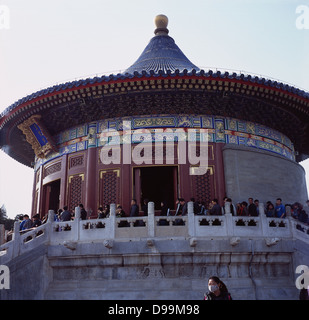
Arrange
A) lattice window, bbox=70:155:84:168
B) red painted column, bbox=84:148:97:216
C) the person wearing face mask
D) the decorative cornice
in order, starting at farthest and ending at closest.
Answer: the decorative cornice < lattice window, bbox=70:155:84:168 < red painted column, bbox=84:148:97:216 < the person wearing face mask

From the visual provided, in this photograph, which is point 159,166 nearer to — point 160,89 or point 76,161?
point 160,89

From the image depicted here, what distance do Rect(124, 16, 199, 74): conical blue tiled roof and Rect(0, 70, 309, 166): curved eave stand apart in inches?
161

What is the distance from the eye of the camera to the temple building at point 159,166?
11.2m

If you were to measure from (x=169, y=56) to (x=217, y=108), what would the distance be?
5.76 meters

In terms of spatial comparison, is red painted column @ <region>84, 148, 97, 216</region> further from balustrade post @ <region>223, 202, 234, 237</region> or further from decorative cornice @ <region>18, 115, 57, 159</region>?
balustrade post @ <region>223, 202, 234, 237</region>

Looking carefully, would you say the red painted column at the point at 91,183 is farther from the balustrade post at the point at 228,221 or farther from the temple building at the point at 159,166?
the balustrade post at the point at 228,221

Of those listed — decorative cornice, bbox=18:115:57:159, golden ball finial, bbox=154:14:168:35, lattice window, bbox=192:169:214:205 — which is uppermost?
golden ball finial, bbox=154:14:168:35

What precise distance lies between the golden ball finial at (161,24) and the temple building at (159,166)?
289cm

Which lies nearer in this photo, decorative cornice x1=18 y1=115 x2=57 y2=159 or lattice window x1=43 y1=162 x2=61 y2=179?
decorative cornice x1=18 y1=115 x2=57 y2=159

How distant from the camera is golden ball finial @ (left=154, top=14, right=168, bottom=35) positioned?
22.1 meters

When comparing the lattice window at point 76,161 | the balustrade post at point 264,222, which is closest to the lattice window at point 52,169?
the lattice window at point 76,161

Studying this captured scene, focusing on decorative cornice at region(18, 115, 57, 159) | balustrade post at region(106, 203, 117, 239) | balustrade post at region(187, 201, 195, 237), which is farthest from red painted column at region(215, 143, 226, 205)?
decorative cornice at region(18, 115, 57, 159)

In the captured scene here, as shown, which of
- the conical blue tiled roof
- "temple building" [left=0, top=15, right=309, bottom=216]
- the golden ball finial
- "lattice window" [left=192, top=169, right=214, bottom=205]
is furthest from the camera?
the golden ball finial

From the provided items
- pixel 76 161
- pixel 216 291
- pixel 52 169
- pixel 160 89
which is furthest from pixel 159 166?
pixel 216 291
